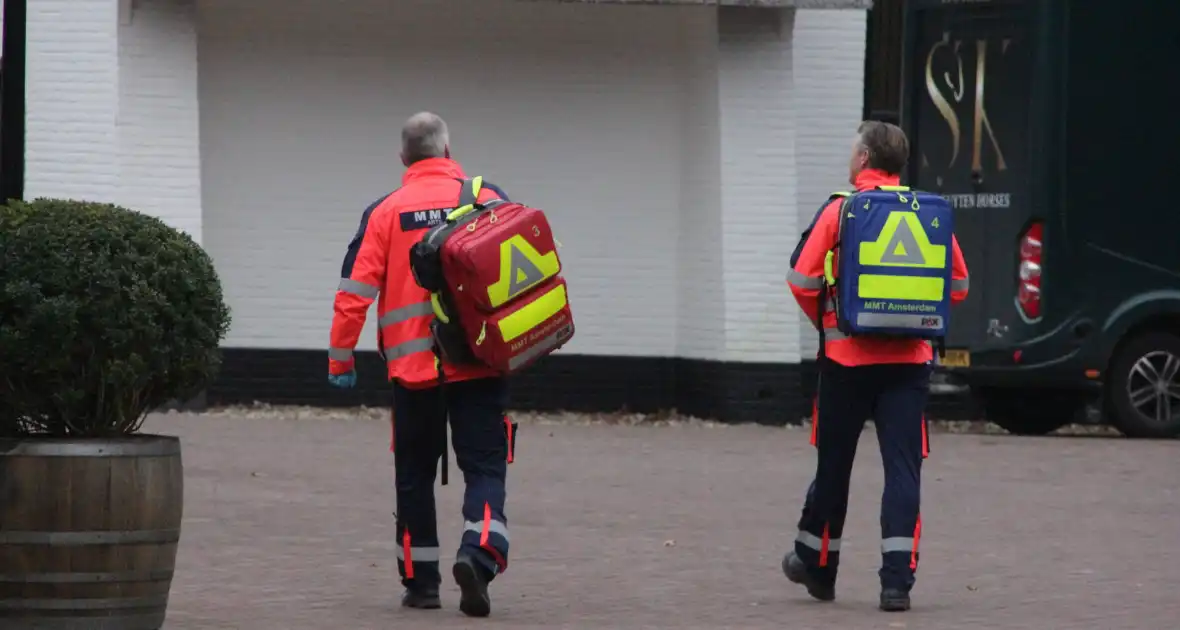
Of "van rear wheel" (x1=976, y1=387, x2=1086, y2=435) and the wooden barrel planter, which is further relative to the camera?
"van rear wheel" (x1=976, y1=387, x2=1086, y2=435)

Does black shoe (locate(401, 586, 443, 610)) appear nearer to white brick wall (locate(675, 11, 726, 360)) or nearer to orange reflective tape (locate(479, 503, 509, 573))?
orange reflective tape (locate(479, 503, 509, 573))

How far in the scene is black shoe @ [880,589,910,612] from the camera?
8.40 meters

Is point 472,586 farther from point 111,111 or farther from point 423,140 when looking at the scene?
point 111,111

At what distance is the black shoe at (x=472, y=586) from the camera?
7.97 metres

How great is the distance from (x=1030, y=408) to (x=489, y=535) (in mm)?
10058

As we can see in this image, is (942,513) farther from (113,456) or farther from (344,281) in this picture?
(113,456)

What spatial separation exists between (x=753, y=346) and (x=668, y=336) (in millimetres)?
846

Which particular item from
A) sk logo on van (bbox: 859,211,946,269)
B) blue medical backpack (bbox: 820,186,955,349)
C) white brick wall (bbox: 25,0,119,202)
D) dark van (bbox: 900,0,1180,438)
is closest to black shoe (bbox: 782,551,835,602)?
blue medical backpack (bbox: 820,186,955,349)

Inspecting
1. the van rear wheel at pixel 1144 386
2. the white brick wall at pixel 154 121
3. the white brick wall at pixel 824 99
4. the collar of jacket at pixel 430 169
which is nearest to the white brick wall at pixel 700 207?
the white brick wall at pixel 824 99

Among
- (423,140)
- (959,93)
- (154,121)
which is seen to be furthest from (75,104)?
(423,140)

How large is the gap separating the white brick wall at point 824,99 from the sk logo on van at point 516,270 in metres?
9.08

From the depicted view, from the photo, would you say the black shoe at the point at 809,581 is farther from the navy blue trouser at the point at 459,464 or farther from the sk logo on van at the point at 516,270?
the sk logo on van at the point at 516,270

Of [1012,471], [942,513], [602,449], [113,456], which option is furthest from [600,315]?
[113,456]

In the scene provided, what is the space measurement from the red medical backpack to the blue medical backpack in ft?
3.52
